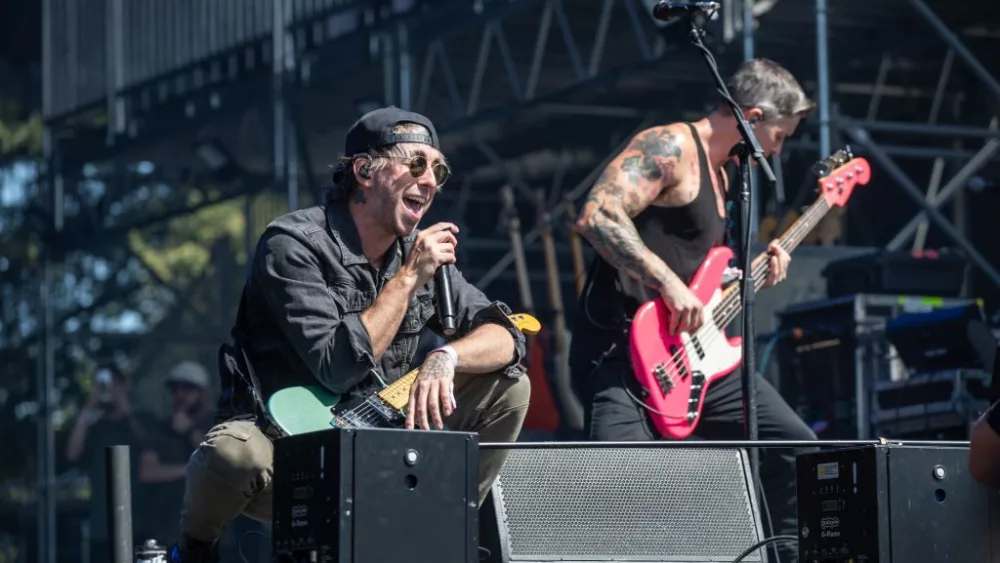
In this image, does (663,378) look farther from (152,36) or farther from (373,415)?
(152,36)

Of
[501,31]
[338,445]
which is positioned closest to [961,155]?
[501,31]

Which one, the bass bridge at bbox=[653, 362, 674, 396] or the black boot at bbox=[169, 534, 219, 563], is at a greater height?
the bass bridge at bbox=[653, 362, 674, 396]

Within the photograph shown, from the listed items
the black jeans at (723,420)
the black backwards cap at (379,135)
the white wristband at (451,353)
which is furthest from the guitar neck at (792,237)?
the white wristband at (451,353)

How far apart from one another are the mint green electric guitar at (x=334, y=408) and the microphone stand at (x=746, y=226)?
1.42 m

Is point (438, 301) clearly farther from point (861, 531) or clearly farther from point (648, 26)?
point (648, 26)

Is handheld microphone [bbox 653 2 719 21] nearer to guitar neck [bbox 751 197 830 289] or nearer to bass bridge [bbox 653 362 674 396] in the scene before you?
guitar neck [bbox 751 197 830 289]

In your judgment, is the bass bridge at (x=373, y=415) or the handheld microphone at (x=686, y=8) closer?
the bass bridge at (x=373, y=415)

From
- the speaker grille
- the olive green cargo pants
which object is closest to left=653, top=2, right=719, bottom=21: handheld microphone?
the speaker grille

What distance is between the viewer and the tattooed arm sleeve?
6523mm

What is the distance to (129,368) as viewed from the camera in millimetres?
17047

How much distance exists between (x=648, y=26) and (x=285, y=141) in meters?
3.77

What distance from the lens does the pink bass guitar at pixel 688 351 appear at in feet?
21.5

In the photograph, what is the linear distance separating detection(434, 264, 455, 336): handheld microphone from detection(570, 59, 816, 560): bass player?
1.41m

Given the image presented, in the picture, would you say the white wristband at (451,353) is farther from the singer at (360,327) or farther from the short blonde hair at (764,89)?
the short blonde hair at (764,89)
